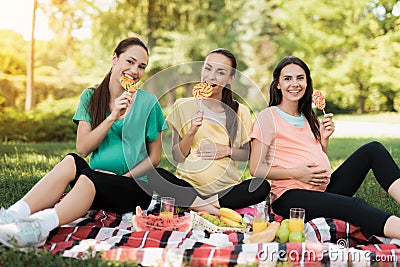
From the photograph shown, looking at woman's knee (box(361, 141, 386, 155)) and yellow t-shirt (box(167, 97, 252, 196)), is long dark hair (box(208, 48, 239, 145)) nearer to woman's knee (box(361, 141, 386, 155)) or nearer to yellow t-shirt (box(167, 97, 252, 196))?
yellow t-shirt (box(167, 97, 252, 196))

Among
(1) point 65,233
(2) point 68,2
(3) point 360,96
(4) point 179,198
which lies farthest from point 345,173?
(3) point 360,96

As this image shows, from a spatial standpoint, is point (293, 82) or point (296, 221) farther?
point (293, 82)

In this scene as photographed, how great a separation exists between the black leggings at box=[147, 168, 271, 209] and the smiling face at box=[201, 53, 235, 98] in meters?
0.68

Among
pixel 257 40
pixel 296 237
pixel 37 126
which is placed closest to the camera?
pixel 296 237

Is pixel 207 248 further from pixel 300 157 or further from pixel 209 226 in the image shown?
pixel 300 157

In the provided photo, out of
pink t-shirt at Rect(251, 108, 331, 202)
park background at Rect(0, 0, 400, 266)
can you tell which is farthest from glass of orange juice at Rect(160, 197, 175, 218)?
park background at Rect(0, 0, 400, 266)

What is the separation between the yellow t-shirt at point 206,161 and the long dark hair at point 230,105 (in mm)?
31

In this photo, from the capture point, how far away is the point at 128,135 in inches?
147

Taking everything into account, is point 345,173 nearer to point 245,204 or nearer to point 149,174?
point 245,204

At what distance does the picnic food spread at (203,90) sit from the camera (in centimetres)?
371

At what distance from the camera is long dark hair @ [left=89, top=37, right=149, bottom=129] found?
3.67 meters

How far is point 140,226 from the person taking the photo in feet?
10.3

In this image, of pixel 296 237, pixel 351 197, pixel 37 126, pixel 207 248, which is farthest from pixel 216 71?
A: pixel 37 126

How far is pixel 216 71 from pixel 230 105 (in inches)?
11.7
